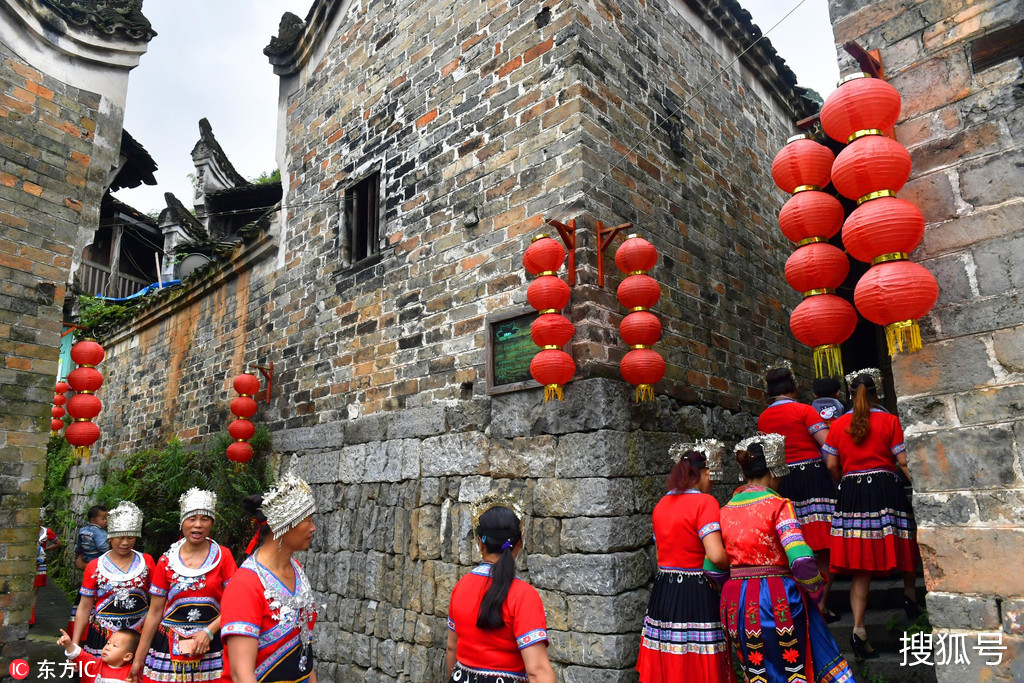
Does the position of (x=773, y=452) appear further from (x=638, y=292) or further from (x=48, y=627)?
(x=48, y=627)

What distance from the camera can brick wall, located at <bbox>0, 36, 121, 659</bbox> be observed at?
22.2 feet

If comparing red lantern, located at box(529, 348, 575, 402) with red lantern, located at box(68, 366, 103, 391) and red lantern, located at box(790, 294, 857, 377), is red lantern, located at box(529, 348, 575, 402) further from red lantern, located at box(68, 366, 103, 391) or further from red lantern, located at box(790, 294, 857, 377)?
red lantern, located at box(68, 366, 103, 391)

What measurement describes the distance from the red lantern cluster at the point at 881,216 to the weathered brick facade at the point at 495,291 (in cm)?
195

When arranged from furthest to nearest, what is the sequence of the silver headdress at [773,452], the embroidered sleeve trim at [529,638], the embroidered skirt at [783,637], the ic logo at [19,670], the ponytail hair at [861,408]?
the ic logo at [19,670] < the ponytail hair at [861,408] < the silver headdress at [773,452] < the embroidered skirt at [783,637] < the embroidered sleeve trim at [529,638]

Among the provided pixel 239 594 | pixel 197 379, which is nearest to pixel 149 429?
pixel 197 379

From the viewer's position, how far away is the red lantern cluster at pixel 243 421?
7.22m

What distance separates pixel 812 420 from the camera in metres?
4.57

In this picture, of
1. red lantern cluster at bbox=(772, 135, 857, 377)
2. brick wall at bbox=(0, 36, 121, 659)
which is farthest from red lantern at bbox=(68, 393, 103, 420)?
Answer: red lantern cluster at bbox=(772, 135, 857, 377)

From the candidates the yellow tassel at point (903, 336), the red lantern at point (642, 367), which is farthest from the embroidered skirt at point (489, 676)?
the red lantern at point (642, 367)

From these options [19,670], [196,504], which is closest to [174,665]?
[196,504]

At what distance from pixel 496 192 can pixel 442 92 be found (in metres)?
1.41

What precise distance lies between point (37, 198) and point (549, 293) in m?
6.52

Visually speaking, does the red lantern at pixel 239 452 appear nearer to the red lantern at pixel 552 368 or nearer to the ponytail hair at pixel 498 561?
the red lantern at pixel 552 368

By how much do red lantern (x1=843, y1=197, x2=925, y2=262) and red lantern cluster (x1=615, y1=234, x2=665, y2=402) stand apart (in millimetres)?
1724
